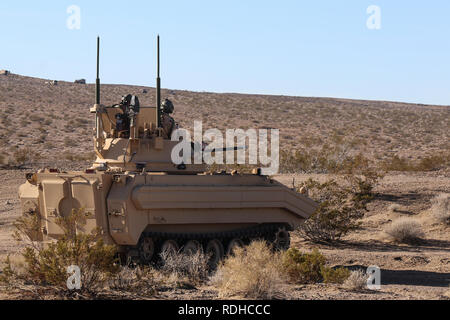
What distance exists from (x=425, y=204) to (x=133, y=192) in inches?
502

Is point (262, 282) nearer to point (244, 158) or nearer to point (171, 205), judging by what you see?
point (171, 205)

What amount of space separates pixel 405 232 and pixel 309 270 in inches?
307

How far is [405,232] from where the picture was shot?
65.5 ft

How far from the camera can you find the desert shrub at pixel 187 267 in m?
12.6

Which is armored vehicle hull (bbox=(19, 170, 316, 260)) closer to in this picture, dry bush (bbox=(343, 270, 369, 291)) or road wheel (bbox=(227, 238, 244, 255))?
road wheel (bbox=(227, 238, 244, 255))

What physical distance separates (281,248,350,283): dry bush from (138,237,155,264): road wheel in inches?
102

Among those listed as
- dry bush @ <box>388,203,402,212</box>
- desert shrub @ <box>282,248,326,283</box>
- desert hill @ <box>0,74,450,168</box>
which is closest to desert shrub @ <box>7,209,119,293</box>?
desert shrub @ <box>282,248,326,283</box>

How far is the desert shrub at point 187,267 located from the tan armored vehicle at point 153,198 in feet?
2.64

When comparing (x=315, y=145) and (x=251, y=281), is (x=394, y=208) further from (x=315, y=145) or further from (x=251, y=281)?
(x=315, y=145)

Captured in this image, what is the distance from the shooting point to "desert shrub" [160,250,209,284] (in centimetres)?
1260

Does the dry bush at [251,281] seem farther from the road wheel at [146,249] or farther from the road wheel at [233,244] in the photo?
the road wheel at [233,244]

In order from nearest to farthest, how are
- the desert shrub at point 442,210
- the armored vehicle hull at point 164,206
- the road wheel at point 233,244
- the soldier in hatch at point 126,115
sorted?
1. the armored vehicle hull at point 164,206
2. the road wheel at point 233,244
3. the soldier in hatch at point 126,115
4. the desert shrub at point 442,210

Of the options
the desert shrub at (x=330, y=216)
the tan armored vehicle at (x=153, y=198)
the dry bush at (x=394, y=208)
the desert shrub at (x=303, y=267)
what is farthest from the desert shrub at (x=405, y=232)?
the desert shrub at (x=303, y=267)
